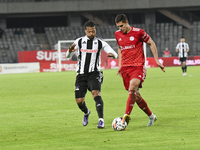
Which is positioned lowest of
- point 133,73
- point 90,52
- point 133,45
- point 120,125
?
point 120,125

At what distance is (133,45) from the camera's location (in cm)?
641

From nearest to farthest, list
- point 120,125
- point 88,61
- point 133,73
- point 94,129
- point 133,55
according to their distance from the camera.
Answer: point 120,125 < point 94,129 < point 133,73 < point 133,55 < point 88,61

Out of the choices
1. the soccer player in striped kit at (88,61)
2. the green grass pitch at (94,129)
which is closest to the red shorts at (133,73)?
the soccer player in striped kit at (88,61)

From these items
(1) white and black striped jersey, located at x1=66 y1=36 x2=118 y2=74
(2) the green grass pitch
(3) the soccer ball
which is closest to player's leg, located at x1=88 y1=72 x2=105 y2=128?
(1) white and black striped jersey, located at x1=66 y1=36 x2=118 y2=74

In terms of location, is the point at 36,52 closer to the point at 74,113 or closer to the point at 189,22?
the point at 189,22

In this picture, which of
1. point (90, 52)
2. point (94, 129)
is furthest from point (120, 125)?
point (90, 52)

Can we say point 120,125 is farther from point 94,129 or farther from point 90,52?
point 90,52

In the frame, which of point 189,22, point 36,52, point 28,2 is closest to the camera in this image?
point 36,52

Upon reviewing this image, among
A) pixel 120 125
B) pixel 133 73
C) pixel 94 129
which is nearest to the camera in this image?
pixel 120 125

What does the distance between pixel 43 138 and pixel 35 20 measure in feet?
137

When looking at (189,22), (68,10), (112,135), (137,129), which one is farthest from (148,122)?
(189,22)

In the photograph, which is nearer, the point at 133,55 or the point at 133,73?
the point at 133,73

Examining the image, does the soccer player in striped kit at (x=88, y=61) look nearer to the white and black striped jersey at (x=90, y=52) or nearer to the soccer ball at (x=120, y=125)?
the white and black striped jersey at (x=90, y=52)

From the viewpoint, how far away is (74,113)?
8.12 meters
